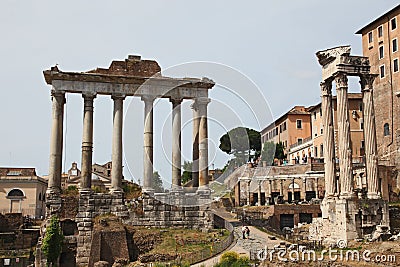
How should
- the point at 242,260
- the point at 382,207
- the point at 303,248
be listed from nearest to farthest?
the point at 242,260, the point at 303,248, the point at 382,207

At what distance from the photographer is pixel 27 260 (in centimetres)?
3562

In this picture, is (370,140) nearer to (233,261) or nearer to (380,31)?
(233,261)

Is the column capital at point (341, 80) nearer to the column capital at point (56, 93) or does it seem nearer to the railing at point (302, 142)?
the column capital at point (56, 93)

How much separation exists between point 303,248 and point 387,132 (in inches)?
1351

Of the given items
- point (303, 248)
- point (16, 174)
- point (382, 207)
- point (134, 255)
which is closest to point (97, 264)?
point (134, 255)

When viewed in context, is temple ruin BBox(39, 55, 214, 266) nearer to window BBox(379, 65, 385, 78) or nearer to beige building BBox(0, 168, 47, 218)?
A: beige building BBox(0, 168, 47, 218)

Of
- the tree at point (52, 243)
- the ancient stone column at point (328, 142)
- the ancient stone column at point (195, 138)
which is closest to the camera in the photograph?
the tree at point (52, 243)

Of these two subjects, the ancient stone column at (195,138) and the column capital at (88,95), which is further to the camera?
the ancient stone column at (195,138)

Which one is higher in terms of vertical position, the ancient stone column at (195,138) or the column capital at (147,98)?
the column capital at (147,98)

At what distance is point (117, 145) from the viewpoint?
Answer: 3612 cm

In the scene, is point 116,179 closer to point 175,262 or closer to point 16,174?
point 175,262

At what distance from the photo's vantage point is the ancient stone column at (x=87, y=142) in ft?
116

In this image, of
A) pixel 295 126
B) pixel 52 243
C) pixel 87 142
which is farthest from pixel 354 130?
pixel 52 243

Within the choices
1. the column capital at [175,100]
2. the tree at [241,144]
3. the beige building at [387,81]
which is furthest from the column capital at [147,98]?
the beige building at [387,81]
